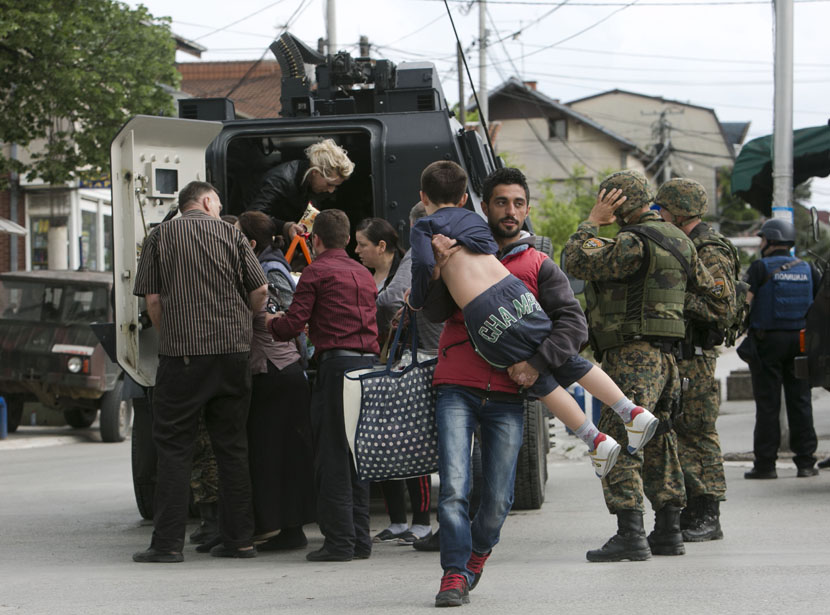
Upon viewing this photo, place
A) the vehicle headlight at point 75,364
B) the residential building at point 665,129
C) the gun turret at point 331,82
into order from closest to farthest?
the gun turret at point 331,82 < the vehicle headlight at point 75,364 < the residential building at point 665,129

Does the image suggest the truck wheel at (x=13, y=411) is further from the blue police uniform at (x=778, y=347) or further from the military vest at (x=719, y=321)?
the military vest at (x=719, y=321)

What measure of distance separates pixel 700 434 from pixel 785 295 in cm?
341

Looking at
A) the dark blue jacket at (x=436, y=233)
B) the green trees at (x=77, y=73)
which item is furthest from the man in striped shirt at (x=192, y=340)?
the green trees at (x=77, y=73)

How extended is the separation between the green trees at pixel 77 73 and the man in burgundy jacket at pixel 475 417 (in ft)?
42.1

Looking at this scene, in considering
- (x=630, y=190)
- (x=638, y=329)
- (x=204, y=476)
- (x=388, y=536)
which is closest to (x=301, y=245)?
(x=204, y=476)

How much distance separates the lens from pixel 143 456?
7.74 meters

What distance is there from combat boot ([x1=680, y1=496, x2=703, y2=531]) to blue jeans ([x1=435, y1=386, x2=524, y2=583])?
2015mm

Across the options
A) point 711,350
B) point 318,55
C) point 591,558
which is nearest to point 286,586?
point 591,558

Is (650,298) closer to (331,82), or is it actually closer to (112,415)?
(331,82)

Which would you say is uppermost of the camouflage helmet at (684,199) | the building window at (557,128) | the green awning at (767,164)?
the building window at (557,128)

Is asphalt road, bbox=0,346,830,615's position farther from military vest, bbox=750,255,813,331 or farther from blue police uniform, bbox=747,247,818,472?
military vest, bbox=750,255,813,331

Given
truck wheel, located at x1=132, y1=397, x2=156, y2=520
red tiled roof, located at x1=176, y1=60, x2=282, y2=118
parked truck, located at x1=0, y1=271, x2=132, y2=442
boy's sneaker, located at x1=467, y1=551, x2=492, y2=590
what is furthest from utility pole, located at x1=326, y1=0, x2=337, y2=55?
red tiled roof, located at x1=176, y1=60, x2=282, y2=118

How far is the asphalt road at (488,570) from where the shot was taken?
488cm

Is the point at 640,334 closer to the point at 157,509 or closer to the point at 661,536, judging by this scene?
the point at 661,536
